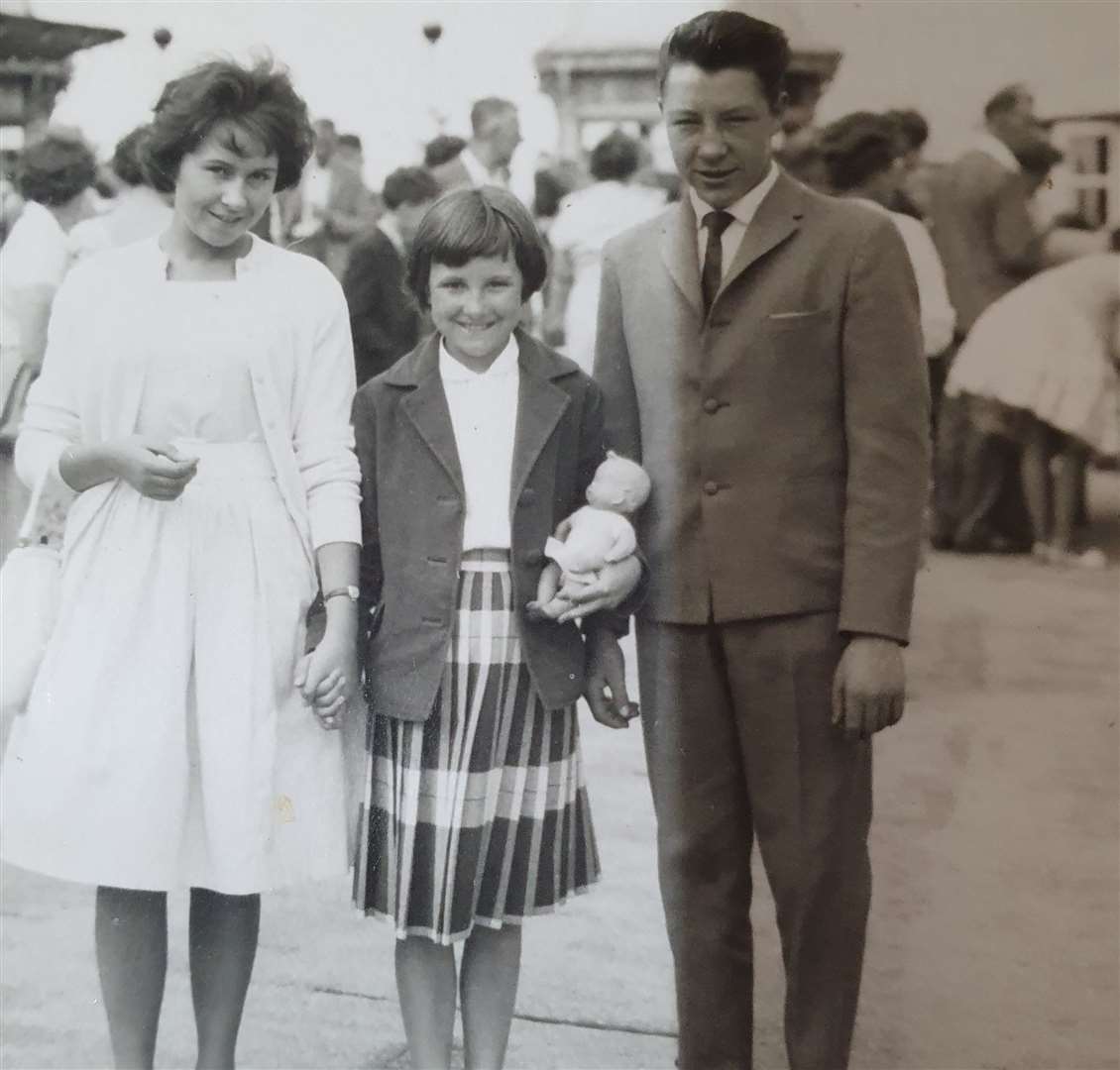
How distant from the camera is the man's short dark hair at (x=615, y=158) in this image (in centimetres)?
206

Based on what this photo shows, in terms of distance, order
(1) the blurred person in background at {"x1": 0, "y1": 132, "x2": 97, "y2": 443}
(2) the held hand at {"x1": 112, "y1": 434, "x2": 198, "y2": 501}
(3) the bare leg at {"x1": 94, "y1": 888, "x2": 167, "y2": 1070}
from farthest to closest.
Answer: (1) the blurred person in background at {"x1": 0, "y1": 132, "x2": 97, "y2": 443} < (3) the bare leg at {"x1": 94, "y1": 888, "x2": 167, "y2": 1070} < (2) the held hand at {"x1": 112, "y1": 434, "x2": 198, "y2": 501}

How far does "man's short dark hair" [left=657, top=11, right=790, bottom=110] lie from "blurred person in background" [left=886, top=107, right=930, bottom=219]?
0.81 feet

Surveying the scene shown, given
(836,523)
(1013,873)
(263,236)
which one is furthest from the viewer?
(1013,873)

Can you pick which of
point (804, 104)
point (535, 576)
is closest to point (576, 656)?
point (535, 576)

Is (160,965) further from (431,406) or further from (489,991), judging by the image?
(431,406)

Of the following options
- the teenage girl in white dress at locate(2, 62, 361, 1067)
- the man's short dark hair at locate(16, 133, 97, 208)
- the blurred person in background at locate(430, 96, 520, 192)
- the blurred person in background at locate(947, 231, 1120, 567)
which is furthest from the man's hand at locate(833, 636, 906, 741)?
the man's short dark hair at locate(16, 133, 97, 208)

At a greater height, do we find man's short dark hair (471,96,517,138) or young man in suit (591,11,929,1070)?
man's short dark hair (471,96,517,138)

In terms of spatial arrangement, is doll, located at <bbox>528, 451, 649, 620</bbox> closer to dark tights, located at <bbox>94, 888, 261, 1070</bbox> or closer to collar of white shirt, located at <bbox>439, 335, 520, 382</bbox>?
collar of white shirt, located at <bbox>439, 335, 520, 382</bbox>

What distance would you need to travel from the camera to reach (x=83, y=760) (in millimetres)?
1908

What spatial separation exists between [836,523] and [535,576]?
1.33ft

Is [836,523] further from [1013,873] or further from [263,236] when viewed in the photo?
[263,236]

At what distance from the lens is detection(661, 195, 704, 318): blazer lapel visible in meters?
1.92

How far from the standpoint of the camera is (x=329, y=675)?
6.20 feet

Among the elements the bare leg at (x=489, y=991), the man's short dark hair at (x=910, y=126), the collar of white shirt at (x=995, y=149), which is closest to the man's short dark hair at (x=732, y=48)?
the man's short dark hair at (x=910, y=126)
